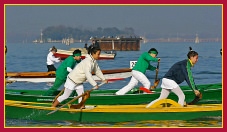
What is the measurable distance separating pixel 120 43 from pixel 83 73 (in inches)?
2379

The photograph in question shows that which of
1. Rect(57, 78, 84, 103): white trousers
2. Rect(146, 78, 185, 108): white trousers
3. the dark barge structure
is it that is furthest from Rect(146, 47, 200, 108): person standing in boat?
the dark barge structure

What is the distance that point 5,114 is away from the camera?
54.9 ft

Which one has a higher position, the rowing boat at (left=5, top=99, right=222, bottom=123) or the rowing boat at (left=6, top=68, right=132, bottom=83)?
the rowing boat at (left=6, top=68, right=132, bottom=83)

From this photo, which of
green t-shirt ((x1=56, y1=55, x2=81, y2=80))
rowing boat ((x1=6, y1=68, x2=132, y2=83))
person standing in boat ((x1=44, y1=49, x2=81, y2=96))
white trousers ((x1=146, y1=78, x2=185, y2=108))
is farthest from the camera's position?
rowing boat ((x1=6, y1=68, x2=132, y2=83))

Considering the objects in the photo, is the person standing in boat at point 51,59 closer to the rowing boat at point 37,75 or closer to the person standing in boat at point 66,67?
the rowing boat at point 37,75

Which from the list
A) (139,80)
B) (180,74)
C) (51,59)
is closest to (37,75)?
(51,59)

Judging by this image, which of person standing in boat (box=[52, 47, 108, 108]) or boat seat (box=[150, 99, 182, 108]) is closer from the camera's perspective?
person standing in boat (box=[52, 47, 108, 108])

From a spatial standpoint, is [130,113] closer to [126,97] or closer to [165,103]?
[165,103]

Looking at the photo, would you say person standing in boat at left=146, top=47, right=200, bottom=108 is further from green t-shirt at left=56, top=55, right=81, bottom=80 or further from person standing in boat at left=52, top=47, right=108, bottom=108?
green t-shirt at left=56, top=55, right=81, bottom=80

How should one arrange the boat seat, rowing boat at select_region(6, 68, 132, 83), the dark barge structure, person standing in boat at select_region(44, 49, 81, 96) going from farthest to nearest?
1. the dark barge structure
2. rowing boat at select_region(6, 68, 132, 83)
3. person standing in boat at select_region(44, 49, 81, 96)
4. the boat seat

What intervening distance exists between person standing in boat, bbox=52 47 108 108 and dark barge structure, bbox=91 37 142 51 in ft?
173

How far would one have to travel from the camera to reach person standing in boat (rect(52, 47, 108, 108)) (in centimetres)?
1558

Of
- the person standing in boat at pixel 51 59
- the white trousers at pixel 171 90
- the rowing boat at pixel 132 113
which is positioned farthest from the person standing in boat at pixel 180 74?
the person standing in boat at pixel 51 59

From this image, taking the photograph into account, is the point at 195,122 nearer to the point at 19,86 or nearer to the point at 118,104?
the point at 118,104
